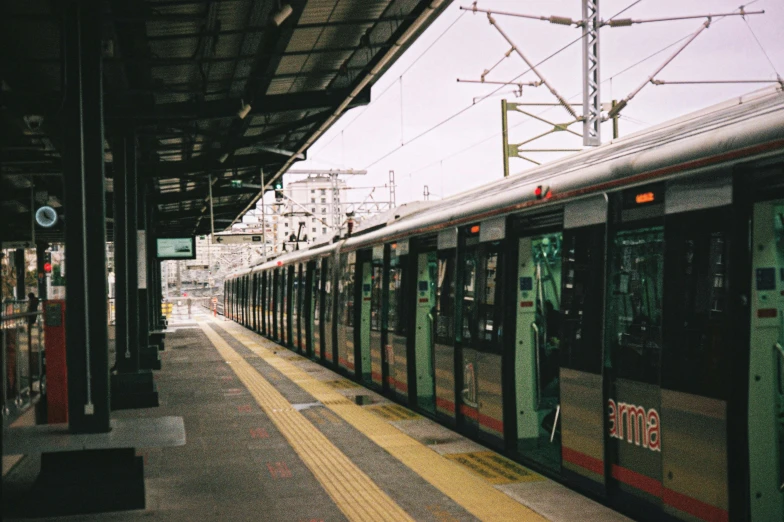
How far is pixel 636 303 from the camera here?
17.7 feet

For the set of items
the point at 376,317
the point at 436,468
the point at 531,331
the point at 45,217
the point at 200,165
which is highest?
the point at 200,165

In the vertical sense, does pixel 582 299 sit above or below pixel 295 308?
above

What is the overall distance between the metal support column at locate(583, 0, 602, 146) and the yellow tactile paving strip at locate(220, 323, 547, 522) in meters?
5.28

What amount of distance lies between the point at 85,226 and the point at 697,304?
4574 millimetres

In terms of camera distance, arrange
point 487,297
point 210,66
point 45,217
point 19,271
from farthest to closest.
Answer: point 19,271 < point 45,217 < point 210,66 < point 487,297

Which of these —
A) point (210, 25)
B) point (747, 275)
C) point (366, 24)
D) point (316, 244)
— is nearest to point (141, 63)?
point (210, 25)

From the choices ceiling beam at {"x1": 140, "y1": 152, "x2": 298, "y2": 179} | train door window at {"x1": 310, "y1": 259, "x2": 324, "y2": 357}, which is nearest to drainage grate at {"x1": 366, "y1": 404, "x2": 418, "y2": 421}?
train door window at {"x1": 310, "y1": 259, "x2": 324, "y2": 357}

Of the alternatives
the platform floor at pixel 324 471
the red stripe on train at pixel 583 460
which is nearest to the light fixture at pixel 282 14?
the platform floor at pixel 324 471

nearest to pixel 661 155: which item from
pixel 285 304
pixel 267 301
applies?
pixel 285 304

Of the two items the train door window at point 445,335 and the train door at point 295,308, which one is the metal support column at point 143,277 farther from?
the train door window at point 445,335

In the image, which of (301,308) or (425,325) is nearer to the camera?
(425,325)

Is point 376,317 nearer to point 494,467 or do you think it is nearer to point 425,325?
point 425,325

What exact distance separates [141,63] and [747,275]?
Answer: 6.47 meters

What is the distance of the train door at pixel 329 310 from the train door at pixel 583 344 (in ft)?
30.3
